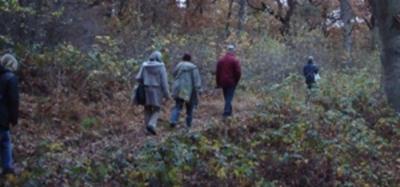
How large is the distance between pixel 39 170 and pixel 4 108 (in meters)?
1.27

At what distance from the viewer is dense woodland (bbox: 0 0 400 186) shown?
9805 millimetres

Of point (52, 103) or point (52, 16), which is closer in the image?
point (52, 103)

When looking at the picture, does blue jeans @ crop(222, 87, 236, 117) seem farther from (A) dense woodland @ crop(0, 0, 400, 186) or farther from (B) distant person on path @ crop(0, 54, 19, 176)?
(B) distant person on path @ crop(0, 54, 19, 176)

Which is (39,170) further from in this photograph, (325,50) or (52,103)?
(325,50)

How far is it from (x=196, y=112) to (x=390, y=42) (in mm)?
5750

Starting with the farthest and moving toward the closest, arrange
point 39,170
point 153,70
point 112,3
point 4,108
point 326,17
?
point 326,17, point 112,3, point 153,70, point 4,108, point 39,170

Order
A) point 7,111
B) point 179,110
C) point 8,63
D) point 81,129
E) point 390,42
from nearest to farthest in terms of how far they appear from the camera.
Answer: point 7,111 < point 8,63 < point 81,129 < point 179,110 < point 390,42

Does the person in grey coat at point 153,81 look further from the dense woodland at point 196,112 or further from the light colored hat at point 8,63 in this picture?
the light colored hat at point 8,63

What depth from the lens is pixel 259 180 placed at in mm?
9781

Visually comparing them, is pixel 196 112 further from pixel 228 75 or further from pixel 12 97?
pixel 12 97

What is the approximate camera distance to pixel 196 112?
19312 millimetres

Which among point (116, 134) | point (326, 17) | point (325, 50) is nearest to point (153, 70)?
point (116, 134)

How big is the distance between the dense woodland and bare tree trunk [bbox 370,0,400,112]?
0.02 meters

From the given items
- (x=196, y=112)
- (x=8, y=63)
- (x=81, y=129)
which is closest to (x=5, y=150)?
(x=8, y=63)
